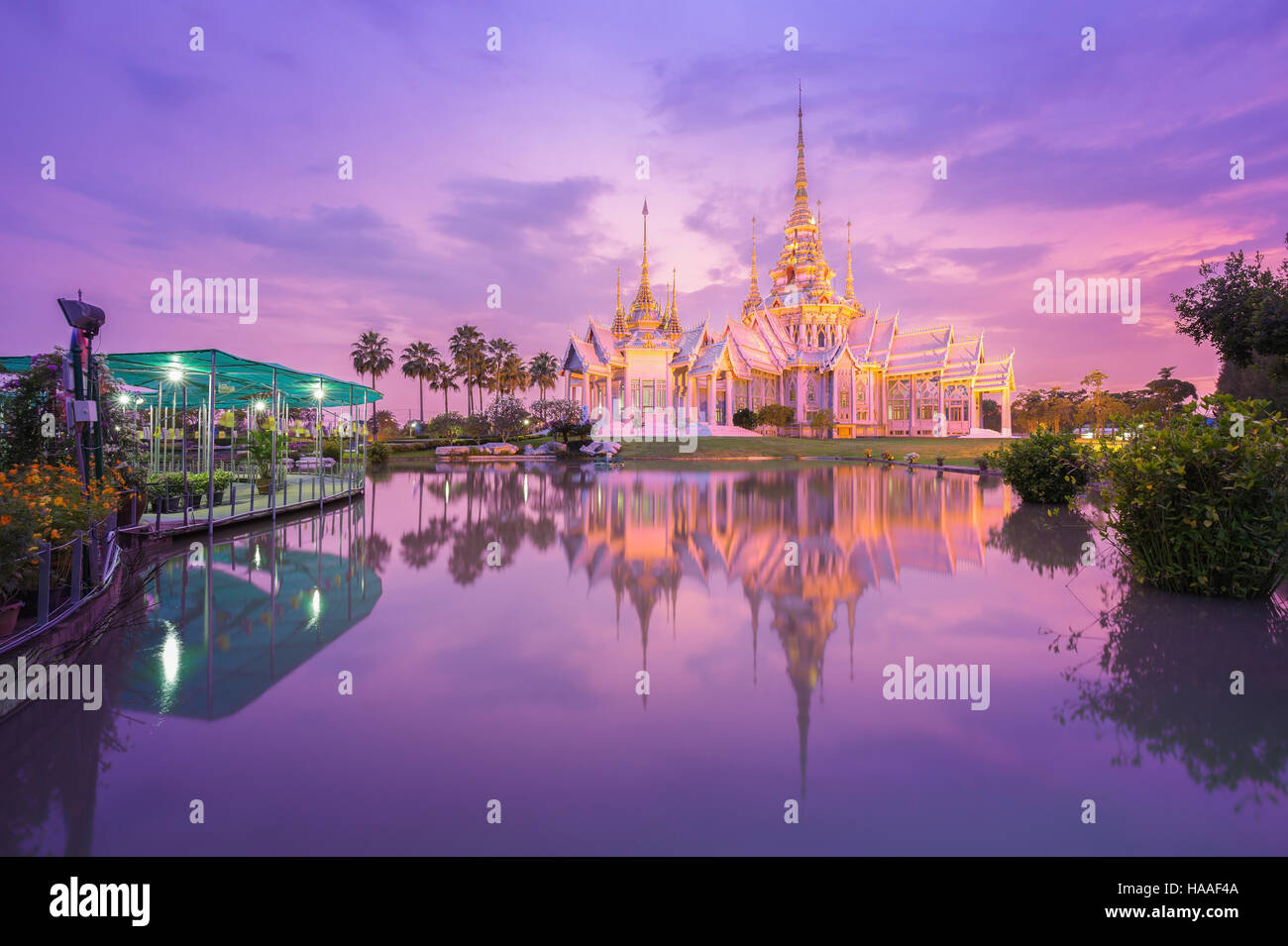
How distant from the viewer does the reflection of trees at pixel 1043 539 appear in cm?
956

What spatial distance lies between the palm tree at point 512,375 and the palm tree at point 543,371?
4.48ft

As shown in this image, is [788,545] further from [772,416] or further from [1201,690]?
[772,416]

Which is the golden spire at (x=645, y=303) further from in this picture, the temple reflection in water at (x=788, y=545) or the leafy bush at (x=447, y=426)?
the temple reflection in water at (x=788, y=545)

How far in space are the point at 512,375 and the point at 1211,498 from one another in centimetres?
6265

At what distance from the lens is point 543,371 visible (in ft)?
226

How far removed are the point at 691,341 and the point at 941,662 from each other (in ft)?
161

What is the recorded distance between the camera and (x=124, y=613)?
22.0ft

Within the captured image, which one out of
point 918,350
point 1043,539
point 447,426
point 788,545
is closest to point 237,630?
point 788,545

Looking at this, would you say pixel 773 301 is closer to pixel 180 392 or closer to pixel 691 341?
pixel 691 341

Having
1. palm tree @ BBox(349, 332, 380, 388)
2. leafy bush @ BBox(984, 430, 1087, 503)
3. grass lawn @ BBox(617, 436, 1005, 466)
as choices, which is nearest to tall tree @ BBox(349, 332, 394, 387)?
palm tree @ BBox(349, 332, 380, 388)

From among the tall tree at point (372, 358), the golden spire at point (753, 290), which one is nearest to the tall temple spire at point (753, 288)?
the golden spire at point (753, 290)

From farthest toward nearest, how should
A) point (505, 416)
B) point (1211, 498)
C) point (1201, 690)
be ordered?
point (505, 416) < point (1211, 498) < point (1201, 690)
